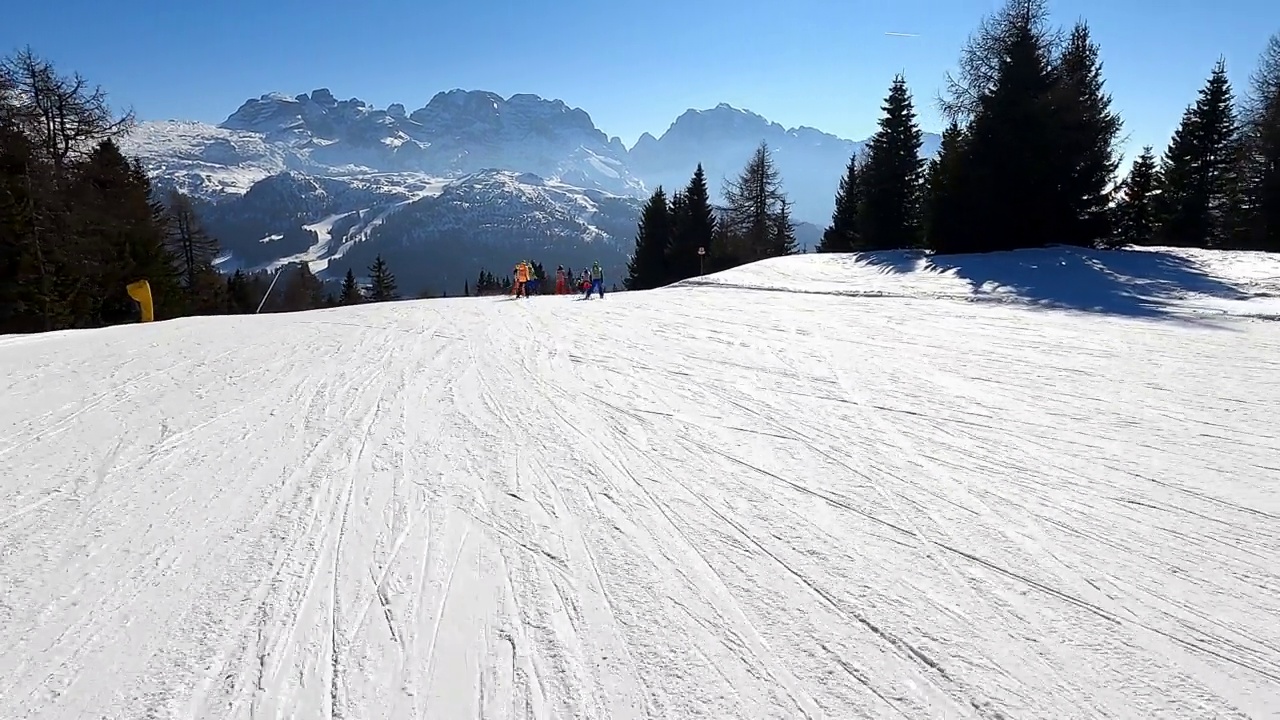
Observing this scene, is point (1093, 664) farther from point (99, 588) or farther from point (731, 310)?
point (731, 310)

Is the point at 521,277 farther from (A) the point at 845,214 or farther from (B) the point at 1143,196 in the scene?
(B) the point at 1143,196

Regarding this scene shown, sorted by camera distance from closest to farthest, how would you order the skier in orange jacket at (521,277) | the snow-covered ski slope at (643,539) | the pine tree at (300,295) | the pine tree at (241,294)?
the snow-covered ski slope at (643,539) → the skier in orange jacket at (521,277) → the pine tree at (241,294) → the pine tree at (300,295)

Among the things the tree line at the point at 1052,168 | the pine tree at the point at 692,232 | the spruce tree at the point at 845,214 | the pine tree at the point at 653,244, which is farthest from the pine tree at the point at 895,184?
the pine tree at the point at 653,244

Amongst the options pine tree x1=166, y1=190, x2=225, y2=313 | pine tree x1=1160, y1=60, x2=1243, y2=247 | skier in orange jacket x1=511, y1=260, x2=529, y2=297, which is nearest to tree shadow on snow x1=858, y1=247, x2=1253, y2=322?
skier in orange jacket x1=511, y1=260, x2=529, y2=297

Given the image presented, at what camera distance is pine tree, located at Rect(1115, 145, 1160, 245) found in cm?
3616

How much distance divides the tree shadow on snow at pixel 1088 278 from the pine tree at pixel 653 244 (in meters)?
28.7

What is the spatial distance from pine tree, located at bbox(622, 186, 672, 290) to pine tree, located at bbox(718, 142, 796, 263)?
5.66 m

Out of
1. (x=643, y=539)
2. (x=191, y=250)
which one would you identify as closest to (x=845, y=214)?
(x=191, y=250)

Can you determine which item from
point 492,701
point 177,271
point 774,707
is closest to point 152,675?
point 492,701

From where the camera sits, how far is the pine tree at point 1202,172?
34.9m

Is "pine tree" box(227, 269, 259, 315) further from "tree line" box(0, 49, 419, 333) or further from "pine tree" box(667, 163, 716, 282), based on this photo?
"pine tree" box(667, 163, 716, 282)

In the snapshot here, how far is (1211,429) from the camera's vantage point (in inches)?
253

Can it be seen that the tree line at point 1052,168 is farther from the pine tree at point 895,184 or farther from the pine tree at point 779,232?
the pine tree at point 779,232

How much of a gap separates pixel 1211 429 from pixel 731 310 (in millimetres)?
10605
